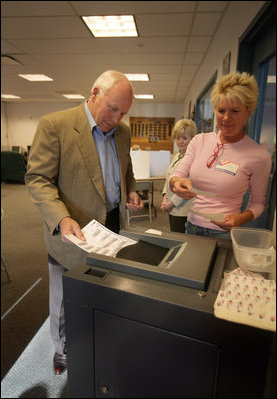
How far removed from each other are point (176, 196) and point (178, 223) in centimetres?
12

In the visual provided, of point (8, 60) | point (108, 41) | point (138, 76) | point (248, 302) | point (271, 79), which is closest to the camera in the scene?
point (248, 302)

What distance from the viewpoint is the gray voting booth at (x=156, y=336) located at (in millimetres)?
316

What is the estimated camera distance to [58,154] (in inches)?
33.9

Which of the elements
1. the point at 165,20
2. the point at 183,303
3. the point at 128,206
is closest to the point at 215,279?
the point at 183,303

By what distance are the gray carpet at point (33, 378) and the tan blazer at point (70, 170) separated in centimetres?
69

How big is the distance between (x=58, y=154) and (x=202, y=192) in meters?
0.53

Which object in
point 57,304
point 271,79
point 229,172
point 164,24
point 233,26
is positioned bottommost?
point 57,304

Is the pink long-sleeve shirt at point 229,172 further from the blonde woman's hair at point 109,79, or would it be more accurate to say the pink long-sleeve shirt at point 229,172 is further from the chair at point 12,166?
the chair at point 12,166

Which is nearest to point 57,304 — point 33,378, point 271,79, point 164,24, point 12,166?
point 33,378

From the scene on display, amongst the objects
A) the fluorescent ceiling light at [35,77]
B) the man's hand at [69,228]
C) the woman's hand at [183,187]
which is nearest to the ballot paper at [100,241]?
the man's hand at [69,228]

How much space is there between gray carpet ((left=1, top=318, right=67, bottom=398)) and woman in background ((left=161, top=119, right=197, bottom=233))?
789mm

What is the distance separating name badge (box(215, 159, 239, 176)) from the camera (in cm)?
49

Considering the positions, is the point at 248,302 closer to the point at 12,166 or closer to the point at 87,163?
the point at 87,163

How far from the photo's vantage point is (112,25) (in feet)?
9.47
